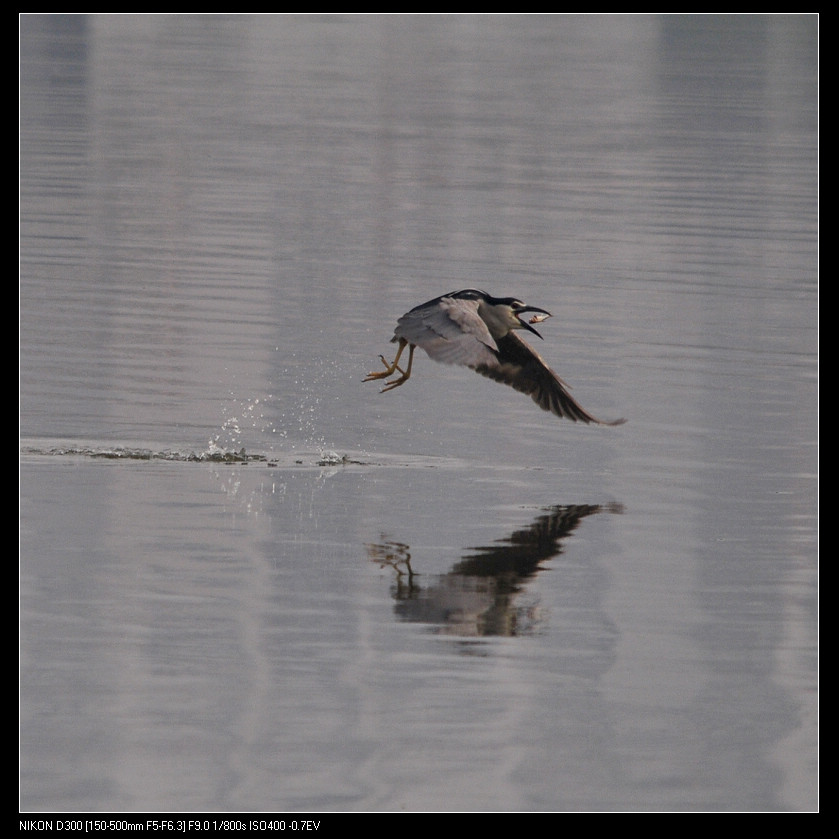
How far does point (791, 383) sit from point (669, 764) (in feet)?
27.9

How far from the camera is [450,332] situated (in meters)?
11.3

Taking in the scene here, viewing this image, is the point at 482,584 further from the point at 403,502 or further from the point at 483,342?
the point at 403,502

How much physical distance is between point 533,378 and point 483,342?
1.94 metres

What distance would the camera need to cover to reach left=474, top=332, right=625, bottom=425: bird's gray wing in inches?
512

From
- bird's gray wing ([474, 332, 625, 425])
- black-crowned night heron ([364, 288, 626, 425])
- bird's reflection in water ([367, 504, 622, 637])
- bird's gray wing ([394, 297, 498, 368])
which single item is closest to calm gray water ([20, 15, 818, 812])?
bird's reflection in water ([367, 504, 622, 637])

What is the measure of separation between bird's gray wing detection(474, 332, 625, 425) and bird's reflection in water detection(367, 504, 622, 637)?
1.63 m

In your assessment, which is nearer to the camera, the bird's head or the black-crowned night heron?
the black-crowned night heron

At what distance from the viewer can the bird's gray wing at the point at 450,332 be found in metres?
11.1

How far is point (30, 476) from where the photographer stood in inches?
476

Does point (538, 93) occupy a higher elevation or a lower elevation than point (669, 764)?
higher

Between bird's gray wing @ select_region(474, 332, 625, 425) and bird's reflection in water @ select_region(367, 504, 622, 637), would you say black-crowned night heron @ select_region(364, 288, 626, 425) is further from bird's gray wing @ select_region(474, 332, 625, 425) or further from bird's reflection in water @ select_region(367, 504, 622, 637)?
bird's reflection in water @ select_region(367, 504, 622, 637)

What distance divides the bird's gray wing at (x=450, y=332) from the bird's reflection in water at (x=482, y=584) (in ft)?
3.64

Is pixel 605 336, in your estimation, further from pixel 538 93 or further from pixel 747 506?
pixel 538 93
